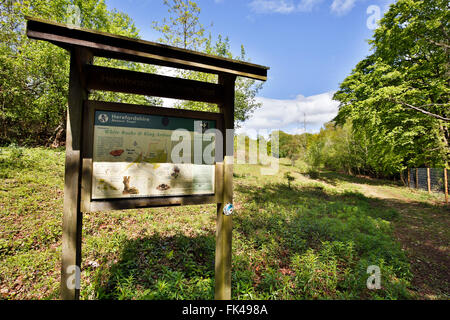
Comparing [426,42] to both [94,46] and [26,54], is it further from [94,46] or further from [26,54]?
[26,54]

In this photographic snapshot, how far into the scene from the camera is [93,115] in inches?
83.0

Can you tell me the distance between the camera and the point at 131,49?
2027 millimetres

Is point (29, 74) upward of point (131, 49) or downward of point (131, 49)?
upward

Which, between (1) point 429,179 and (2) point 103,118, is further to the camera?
(1) point 429,179

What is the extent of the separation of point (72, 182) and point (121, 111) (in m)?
0.91

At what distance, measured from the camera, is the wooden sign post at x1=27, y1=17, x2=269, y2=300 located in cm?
197

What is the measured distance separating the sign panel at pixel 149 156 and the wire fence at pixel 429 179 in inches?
591

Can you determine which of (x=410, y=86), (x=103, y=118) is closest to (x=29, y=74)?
(x=103, y=118)

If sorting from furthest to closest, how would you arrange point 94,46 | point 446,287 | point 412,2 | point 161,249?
point 412,2 < point 161,249 < point 446,287 < point 94,46

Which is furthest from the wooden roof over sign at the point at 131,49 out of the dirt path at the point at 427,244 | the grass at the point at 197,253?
the dirt path at the point at 427,244

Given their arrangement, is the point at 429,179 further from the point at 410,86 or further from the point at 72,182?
the point at 72,182

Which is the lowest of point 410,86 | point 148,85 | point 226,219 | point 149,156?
point 226,219

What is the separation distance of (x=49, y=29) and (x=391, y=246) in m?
7.44
